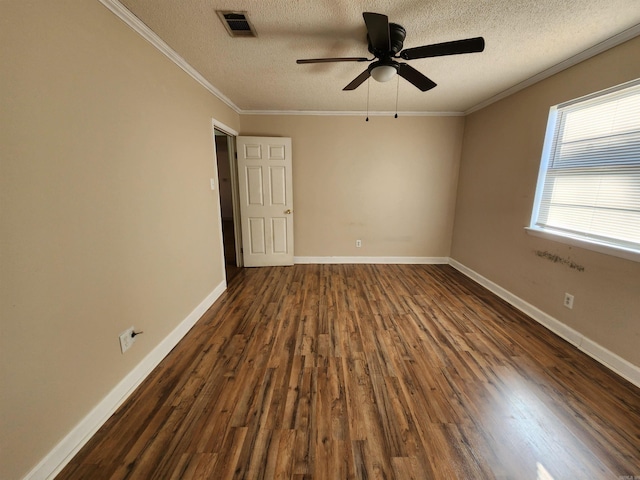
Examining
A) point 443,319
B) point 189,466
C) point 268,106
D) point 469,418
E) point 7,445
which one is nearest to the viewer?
point 7,445

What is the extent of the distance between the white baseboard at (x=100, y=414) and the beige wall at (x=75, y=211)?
45mm

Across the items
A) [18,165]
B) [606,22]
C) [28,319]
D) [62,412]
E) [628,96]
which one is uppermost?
[606,22]

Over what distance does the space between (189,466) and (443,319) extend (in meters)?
2.37

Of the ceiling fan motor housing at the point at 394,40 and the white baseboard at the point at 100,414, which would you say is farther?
the ceiling fan motor housing at the point at 394,40

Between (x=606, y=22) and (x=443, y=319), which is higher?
(x=606, y=22)

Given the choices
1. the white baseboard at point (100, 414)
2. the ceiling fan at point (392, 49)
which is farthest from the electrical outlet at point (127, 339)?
the ceiling fan at point (392, 49)

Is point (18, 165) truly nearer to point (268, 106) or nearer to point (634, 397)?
point (268, 106)

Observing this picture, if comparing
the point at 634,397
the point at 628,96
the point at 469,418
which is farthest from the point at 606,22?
the point at 469,418

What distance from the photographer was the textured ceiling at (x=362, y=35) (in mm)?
1538

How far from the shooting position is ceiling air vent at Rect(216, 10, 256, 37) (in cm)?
161

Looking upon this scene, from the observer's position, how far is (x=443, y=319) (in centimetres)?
254

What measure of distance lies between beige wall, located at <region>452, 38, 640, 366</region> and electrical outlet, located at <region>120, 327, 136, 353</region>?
3.51 meters

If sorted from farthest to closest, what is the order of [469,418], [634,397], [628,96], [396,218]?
[396,218] → [628,96] → [634,397] → [469,418]

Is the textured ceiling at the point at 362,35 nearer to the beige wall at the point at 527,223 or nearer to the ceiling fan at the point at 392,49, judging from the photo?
the ceiling fan at the point at 392,49
